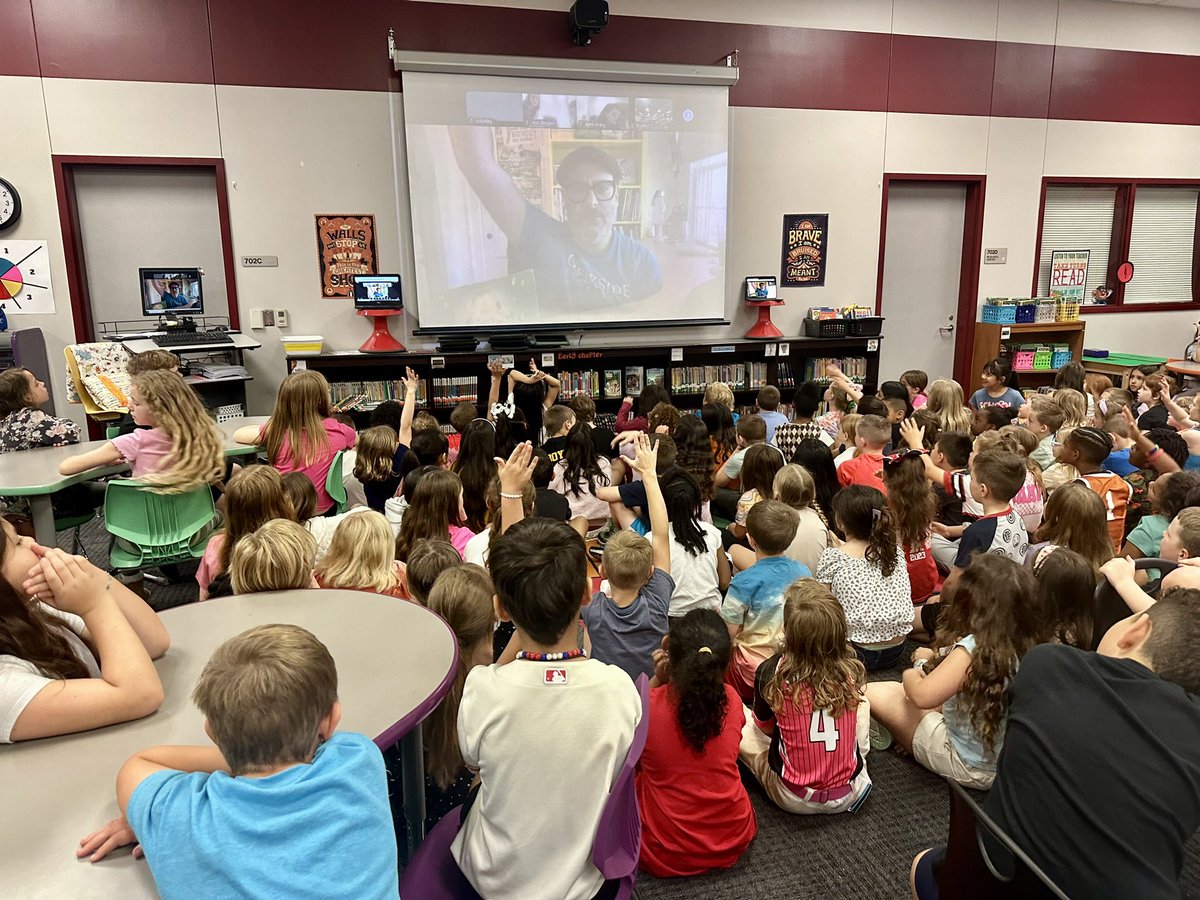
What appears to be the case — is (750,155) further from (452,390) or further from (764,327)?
(452,390)

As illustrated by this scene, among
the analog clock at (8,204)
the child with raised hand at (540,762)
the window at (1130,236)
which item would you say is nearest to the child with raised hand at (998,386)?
the window at (1130,236)

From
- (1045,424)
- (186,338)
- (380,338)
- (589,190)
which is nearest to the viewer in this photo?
(1045,424)

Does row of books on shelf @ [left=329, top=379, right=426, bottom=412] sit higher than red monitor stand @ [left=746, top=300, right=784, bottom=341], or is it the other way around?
red monitor stand @ [left=746, top=300, right=784, bottom=341]

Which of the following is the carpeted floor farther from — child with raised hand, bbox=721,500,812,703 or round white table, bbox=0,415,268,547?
round white table, bbox=0,415,268,547

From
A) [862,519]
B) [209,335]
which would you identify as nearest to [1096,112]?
[862,519]

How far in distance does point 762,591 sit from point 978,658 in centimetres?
71

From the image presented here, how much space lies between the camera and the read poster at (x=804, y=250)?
710 centimetres

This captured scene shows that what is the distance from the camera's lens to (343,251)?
6.12 meters

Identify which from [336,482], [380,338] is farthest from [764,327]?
[336,482]

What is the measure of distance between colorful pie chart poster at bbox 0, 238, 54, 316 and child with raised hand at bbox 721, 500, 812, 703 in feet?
18.5

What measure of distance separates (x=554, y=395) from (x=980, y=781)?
13.8ft

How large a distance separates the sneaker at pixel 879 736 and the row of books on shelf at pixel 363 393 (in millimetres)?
4592

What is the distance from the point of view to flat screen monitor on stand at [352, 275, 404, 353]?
19.4ft

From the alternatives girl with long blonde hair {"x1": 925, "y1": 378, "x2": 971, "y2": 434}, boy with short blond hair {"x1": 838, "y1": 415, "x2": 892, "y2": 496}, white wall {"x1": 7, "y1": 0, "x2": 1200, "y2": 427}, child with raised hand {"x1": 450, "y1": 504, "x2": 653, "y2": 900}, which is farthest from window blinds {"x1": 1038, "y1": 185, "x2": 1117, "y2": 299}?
child with raised hand {"x1": 450, "y1": 504, "x2": 653, "y2": 900}
